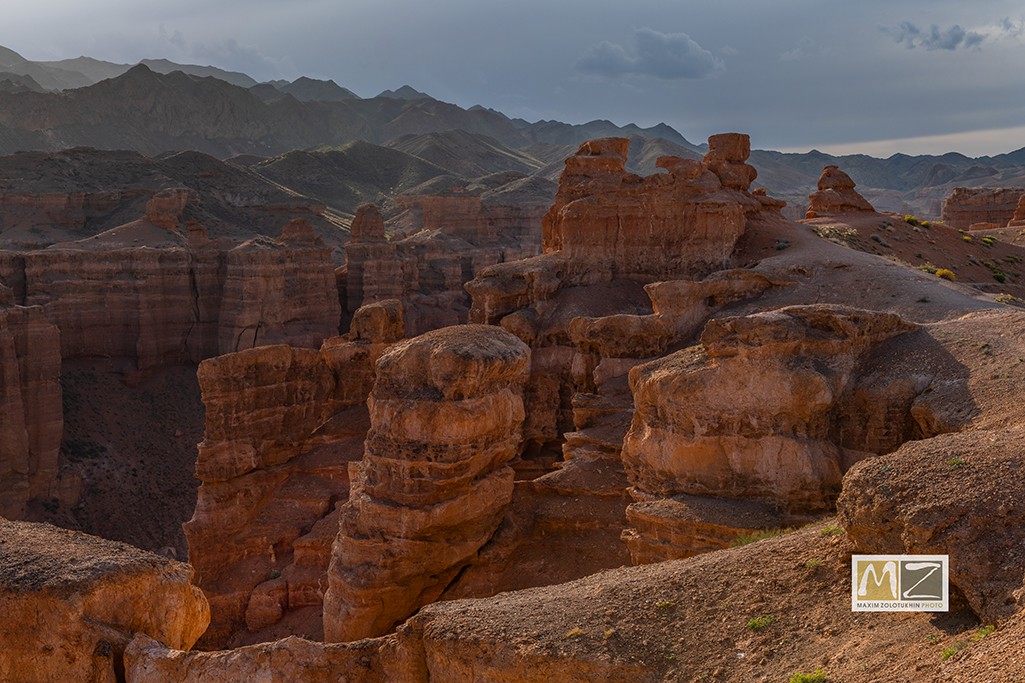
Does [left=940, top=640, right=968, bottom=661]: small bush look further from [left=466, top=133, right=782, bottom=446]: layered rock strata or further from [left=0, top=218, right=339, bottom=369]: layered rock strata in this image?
[left=0, top=218, right=339, bottom=369]: layered rock strata

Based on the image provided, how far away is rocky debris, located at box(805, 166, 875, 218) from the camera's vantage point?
Answer: 1594 inches

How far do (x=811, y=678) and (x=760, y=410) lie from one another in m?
7.95

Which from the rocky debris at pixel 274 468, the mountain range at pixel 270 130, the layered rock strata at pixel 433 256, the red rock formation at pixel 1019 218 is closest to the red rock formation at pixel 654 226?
the rocky debris at pixel 274 468

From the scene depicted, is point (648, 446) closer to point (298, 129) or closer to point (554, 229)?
point (554, 229)

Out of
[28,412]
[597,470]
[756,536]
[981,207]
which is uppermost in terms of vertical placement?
[981,207]

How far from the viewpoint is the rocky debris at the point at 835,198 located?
40500mm

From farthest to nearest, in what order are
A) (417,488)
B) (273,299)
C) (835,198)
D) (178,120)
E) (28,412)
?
1. (178,120)
2. (273,299)
3. (835,198)
4. (28,412)
5. (417,488)

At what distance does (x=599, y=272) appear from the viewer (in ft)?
97.0

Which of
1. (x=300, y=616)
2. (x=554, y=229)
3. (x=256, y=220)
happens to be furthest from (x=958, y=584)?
(x=256, y=220)

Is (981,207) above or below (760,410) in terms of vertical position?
above

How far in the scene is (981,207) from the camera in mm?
55156

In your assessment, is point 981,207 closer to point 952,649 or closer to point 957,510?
point 957,510

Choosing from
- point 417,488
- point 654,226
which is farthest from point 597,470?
point 654,226

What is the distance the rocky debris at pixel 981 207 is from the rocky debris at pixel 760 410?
42.2 meters
